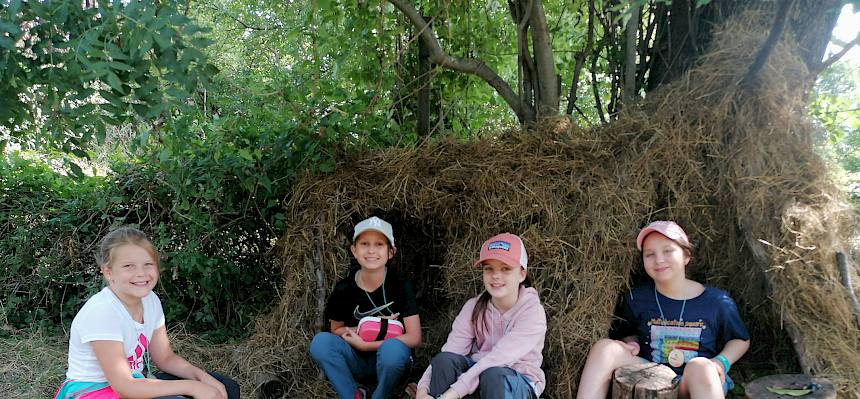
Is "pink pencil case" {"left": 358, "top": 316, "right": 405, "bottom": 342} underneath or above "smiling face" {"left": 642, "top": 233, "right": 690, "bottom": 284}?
underneath

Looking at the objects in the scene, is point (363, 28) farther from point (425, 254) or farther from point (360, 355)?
point (360, 355)

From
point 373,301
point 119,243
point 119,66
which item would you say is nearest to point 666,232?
point 373,301

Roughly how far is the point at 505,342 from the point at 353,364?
3.25ft

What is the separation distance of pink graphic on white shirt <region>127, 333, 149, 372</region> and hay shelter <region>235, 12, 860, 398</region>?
4.32ft

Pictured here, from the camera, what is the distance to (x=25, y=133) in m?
4.26

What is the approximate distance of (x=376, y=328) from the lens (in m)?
4.09

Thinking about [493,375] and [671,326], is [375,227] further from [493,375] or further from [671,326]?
[671,326]

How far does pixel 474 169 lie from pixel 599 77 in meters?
2.45

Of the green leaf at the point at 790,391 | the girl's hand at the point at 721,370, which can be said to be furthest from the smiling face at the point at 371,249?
the green leaf at the point at 790,391

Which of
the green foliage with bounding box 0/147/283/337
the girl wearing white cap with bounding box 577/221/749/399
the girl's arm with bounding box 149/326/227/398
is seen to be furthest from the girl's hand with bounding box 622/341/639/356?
the green foliage with bounding box 0/147/283/337

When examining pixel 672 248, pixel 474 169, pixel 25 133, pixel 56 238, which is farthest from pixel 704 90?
pixel 56 238

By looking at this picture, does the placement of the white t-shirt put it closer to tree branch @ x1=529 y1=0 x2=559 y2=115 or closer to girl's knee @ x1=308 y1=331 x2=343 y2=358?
girl's knee @ x1=308 y1=331 x2=343 y2=358

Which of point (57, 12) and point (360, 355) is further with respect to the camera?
point (360, 355)

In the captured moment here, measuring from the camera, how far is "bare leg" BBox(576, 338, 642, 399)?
3.51 meters
